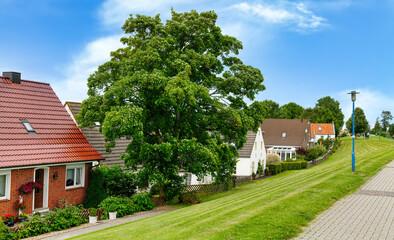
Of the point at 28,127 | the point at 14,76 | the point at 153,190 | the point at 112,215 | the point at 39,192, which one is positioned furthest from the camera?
the point at 153,190

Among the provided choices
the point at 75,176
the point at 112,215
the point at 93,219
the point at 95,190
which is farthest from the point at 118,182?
the point at 93,219

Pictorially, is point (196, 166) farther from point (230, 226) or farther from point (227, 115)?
point (230, 226)

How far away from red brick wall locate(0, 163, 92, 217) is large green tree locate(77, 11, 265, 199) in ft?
11.4

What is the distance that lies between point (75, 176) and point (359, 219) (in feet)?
53.7

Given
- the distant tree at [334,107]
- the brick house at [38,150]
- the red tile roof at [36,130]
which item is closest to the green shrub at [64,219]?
the brick house at [38,150]

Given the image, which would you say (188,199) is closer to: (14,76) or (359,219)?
(359,219)

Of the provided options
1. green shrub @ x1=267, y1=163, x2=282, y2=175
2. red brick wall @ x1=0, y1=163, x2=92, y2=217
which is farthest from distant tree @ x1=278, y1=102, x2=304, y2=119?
red brick wall @ x1=0, y1=163, x2=92, y2=217

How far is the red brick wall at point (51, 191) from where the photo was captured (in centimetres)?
1683

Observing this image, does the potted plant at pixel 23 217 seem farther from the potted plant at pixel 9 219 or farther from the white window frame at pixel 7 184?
the white window frame at pixel 7 184

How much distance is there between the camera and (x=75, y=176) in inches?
815

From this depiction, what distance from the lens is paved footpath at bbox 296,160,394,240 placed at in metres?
10.8

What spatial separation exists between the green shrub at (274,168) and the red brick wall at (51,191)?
101 feet

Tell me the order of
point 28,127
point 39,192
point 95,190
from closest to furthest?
point 39,192 < point 28,127 < point 95,190

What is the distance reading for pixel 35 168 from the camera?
714 inches
